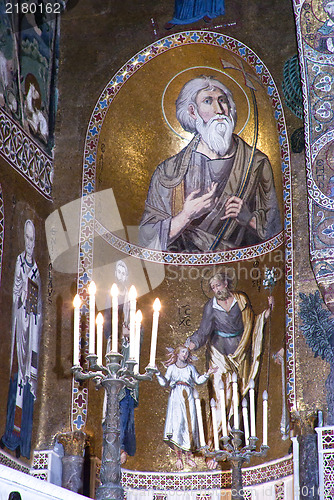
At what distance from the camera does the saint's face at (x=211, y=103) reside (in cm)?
1389

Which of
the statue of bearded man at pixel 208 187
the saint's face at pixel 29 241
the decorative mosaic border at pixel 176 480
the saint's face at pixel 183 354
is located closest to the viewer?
the decorative mosaic border at pixel 176 480

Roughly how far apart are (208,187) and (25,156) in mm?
2853

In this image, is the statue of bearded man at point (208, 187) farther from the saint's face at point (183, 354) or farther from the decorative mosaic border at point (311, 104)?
the saint's face at point (183, 354)

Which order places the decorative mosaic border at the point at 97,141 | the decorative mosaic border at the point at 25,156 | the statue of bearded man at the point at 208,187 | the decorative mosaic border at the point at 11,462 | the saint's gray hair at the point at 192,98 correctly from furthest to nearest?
the saint's gray hair at the point at 192,98
the statue of bearded man at the point at 208,187
the decorative mosaic border at the point at 97,141
the decorative mosaic border at the point at 25,156
the decorative mosaic border at the point at 11,462

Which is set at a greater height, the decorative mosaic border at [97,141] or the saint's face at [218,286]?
the decorative mosaic border at [97,141]

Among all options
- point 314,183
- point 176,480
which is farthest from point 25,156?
point 176,480

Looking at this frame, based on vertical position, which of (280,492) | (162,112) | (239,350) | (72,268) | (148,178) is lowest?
(280,492)

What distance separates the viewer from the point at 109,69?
13.8 meters

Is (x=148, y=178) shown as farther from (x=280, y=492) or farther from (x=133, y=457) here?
(x=280, y=492)

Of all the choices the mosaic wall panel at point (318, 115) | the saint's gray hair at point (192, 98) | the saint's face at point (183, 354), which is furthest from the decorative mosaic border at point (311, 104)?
the saint's face at point (183, 354)

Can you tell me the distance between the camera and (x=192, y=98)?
46.0 ft

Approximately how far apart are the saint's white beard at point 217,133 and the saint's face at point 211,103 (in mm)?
62

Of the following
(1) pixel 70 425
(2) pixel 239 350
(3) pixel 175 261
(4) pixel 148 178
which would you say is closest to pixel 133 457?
(1) pixel 70 425

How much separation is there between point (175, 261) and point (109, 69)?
3.07 meters
